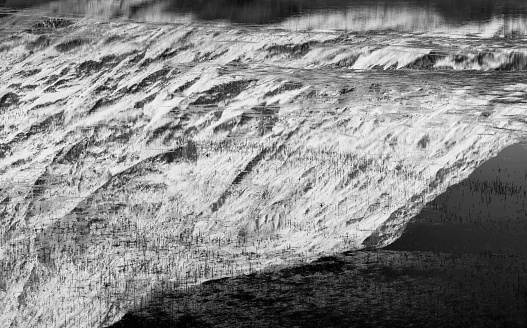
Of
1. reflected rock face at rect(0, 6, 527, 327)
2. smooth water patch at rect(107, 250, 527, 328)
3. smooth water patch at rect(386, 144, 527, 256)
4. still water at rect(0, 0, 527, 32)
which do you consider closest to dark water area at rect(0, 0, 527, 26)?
still water at rect(0, 0, 527, 32)

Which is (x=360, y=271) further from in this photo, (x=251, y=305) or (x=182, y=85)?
(x=182, y=85)

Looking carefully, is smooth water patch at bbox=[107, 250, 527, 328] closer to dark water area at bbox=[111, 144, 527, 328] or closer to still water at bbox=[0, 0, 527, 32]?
dark water area at bbox=[111, 144, 527, 328]

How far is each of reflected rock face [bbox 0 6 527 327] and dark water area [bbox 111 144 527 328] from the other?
31 cm

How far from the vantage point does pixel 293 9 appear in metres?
24.7

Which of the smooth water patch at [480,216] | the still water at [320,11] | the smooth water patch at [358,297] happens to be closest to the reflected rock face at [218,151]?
the smooth water patch at [480,216]

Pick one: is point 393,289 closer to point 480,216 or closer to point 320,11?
point 480,216

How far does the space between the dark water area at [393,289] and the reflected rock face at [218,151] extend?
0.31 metres

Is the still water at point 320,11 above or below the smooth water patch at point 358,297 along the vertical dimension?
above

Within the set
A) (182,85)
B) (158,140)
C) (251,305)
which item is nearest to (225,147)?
(158,140)

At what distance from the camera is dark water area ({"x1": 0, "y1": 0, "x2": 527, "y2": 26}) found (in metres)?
22.6

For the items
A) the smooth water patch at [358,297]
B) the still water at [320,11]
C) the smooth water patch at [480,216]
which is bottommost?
the smooth water patch at [358,297]

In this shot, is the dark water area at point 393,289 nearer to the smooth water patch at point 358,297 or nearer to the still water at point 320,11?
the smooth water patch at point 358,297

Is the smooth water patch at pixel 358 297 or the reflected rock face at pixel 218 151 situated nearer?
the smooth water patch at pixel 358 297

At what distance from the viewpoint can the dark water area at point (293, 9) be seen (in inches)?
891
